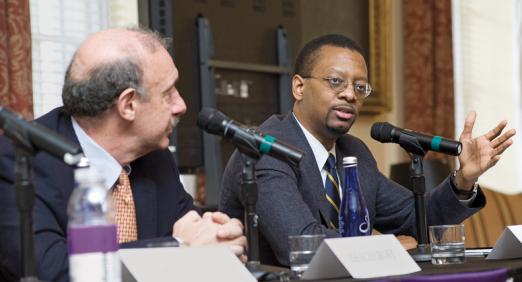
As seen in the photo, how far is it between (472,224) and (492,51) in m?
2.38

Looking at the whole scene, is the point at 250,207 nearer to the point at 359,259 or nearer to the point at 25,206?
the point at 359,259

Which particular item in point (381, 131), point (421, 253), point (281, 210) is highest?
point (381, 131)

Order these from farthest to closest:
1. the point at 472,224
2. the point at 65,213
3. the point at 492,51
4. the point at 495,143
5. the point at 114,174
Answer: the point at 492,51
the point at 472,224
the point at 495,143
the point at 114,174
the point at 65,213

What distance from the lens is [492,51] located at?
6863 mm

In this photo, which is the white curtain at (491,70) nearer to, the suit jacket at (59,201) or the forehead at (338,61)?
the forehead at (338,61)

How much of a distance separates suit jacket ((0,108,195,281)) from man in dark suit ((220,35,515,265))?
268 mm

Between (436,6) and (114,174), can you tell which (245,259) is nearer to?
(114,174)

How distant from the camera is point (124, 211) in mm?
2652

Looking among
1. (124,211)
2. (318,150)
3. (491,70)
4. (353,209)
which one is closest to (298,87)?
(318,150)

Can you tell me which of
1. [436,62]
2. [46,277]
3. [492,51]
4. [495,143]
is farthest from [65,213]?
[492,51]

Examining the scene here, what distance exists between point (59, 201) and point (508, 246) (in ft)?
3.97

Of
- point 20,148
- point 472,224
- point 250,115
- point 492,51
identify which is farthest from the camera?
point 492,51

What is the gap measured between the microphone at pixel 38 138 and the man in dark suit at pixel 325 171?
42.9 inches

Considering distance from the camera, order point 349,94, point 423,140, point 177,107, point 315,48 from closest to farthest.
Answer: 1. point 177,107
2. point 423,140
3. point 349,94
4. point 315,48
